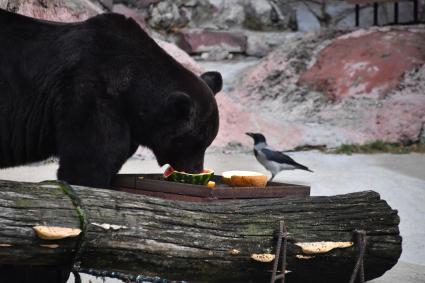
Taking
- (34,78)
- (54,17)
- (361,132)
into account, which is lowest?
(361,132)

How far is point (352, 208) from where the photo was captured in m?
3.43

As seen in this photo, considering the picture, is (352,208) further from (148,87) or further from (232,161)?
(232,161)

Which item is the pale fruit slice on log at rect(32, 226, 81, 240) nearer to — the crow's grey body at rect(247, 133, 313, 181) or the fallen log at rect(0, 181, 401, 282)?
the fallen log at rect(0, 181, 401, 282)

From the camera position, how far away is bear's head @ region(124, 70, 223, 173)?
13.2ft

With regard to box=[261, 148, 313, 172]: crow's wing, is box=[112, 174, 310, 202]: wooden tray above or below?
above

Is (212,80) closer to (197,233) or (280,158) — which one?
(197,233)

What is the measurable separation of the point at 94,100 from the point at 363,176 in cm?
339

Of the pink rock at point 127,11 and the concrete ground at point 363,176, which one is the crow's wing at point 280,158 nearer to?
the concrete ground at point 363,176

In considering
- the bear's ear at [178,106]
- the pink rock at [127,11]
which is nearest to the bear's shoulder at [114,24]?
the bear's ear at [178,106]

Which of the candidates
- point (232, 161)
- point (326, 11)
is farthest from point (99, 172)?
point (326, 11)

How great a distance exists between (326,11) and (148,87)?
8.47m

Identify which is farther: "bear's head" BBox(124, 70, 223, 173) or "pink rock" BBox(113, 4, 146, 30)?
"pink rock" BBox(113, 4, 146, 30)

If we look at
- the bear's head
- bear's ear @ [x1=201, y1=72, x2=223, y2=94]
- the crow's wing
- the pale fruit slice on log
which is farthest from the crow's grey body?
Result: the pale fruit slice on log

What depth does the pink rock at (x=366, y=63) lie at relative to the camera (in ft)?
30.6
